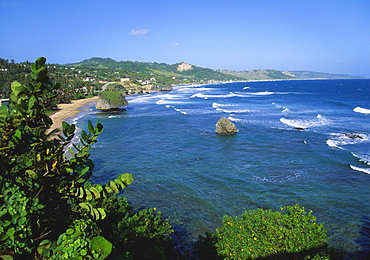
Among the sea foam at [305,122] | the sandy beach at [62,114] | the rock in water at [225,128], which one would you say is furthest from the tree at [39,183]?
the sea foam at [305,122]

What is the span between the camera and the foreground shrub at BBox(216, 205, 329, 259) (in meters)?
10.4

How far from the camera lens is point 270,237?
36.4 feet

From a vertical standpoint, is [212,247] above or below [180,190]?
above

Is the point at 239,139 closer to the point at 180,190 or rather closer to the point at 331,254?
the point at 180,190

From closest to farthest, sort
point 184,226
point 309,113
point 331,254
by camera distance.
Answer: point 331,254, point 184,226, point 309,113

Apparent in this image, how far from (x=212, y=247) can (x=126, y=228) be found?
3.67 meters

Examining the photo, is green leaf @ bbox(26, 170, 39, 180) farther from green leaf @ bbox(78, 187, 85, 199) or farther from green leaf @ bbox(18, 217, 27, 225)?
green leaf @ bbox(18, 217, 27, 225)

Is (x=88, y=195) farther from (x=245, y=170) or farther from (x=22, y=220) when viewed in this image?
(x=245, y=170)

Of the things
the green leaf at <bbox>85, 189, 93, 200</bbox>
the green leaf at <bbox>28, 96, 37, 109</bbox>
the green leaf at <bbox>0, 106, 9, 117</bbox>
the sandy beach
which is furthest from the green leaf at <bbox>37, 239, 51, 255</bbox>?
the sandy beach

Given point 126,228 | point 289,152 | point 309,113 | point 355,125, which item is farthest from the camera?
point 309,113

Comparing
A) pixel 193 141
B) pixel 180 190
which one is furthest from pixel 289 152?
pixel 180 190

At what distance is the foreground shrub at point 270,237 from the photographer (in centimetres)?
1044

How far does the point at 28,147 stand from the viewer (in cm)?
568

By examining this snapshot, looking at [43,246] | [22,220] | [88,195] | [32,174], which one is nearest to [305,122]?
[88,195]
